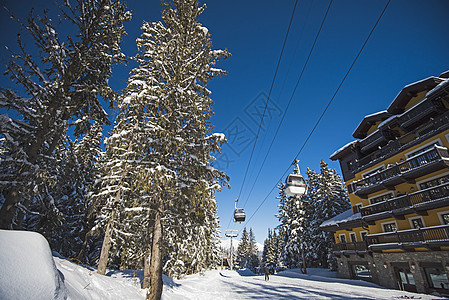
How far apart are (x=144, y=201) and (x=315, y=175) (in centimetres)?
4136

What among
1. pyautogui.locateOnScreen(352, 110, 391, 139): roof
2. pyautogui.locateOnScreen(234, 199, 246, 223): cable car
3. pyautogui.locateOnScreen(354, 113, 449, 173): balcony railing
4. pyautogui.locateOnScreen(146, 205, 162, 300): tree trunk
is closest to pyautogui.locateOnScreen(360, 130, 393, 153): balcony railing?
pyautogui.locateOnScreen(354, 113, 449, 173): balcony railing

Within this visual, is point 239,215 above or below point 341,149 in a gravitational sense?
below

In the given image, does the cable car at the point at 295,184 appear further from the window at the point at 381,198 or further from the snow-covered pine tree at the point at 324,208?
the snow-covered pine tree at the point at 324,208

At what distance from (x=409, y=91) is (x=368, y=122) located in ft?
18.7

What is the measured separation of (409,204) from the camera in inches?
706

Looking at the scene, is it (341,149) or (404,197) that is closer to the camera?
(404,197)

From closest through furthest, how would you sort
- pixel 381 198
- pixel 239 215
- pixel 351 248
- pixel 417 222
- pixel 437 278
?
pixel 437 278 → pixel 417 222 → pixel 381 198 → pixel 239 215 → pixel 351 248

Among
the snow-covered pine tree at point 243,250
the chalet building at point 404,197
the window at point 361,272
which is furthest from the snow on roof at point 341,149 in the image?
the snow-covered pine tree at point 243,250

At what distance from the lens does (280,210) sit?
45250 millimetres

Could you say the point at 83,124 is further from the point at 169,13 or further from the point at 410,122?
the point at 410,122

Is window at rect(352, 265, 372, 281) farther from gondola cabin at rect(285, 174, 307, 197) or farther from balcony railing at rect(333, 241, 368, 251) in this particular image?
gondola cabin at rect(285, 174, 307, 197)

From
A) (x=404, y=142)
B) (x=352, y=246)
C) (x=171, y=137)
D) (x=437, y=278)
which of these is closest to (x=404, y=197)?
(x=404, y=142)

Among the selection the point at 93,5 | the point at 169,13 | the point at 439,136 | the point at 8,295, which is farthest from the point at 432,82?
the point at 8,295

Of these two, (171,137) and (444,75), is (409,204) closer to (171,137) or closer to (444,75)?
(444,75)
